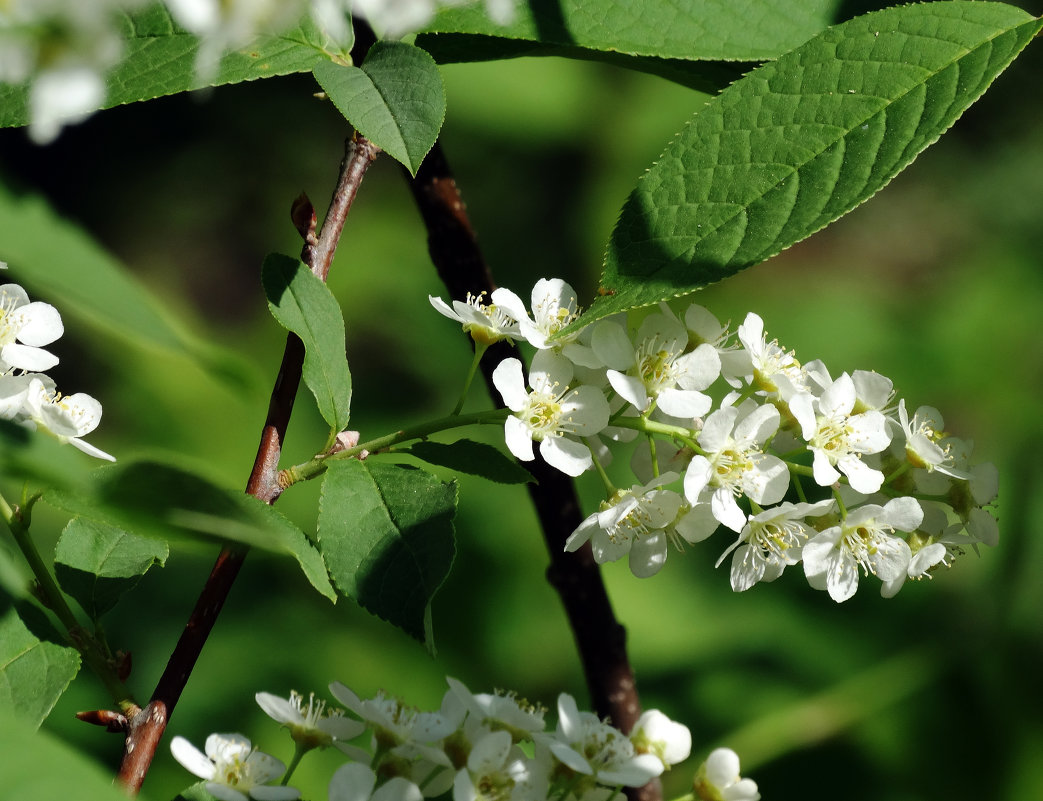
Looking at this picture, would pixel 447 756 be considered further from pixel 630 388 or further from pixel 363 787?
pixel 630 388

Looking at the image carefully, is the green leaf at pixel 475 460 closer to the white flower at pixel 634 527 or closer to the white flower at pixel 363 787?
the white flower at pixel 634 527

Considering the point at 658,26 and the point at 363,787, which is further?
the point at 658,26

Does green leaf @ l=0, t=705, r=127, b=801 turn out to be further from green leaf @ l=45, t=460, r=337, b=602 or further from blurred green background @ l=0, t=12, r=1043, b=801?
blurred green background @ l=0, t=12, r=1043, b=801

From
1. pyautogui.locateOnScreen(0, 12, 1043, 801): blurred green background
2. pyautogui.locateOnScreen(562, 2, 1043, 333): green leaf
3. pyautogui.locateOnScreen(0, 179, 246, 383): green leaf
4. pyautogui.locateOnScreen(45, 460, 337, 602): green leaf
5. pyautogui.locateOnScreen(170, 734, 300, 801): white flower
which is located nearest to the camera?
pyautogui.locateOnScreen(0, 179, 246, 383): green leaf

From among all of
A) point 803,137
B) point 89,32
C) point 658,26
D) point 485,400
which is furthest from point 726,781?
point 485,400

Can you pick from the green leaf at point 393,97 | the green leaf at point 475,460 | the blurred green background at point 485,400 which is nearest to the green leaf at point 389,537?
the green leaf at point 475,460

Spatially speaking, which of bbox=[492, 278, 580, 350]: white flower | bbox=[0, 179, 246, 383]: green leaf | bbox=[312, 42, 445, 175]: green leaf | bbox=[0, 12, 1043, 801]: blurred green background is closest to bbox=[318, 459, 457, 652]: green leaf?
bbox=[492, 278, 580, 350]: white flower

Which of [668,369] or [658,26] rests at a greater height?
[658,26]
